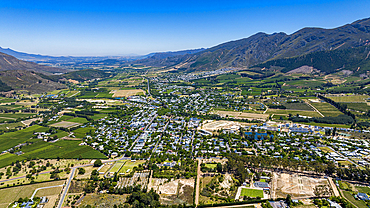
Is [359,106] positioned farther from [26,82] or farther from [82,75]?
[82,75]

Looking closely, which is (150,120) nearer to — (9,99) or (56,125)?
(56,125)

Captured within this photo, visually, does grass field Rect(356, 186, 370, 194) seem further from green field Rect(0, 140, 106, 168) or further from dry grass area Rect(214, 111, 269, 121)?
green field Rect(0, 140, 106, 168)

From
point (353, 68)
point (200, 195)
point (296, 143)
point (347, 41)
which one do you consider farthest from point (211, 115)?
point (347, 41)

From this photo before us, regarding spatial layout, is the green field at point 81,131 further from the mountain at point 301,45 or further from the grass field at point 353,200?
the mountain at point 301,45

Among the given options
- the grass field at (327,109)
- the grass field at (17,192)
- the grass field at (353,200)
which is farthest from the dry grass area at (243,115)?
the grass field at (17,192)

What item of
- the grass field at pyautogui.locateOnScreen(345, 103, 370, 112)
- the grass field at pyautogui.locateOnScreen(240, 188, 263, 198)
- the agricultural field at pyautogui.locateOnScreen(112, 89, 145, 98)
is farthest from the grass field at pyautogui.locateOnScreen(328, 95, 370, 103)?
the agricultural field at pyautogui.locateOnScreen(112, 89, 145, 98)
